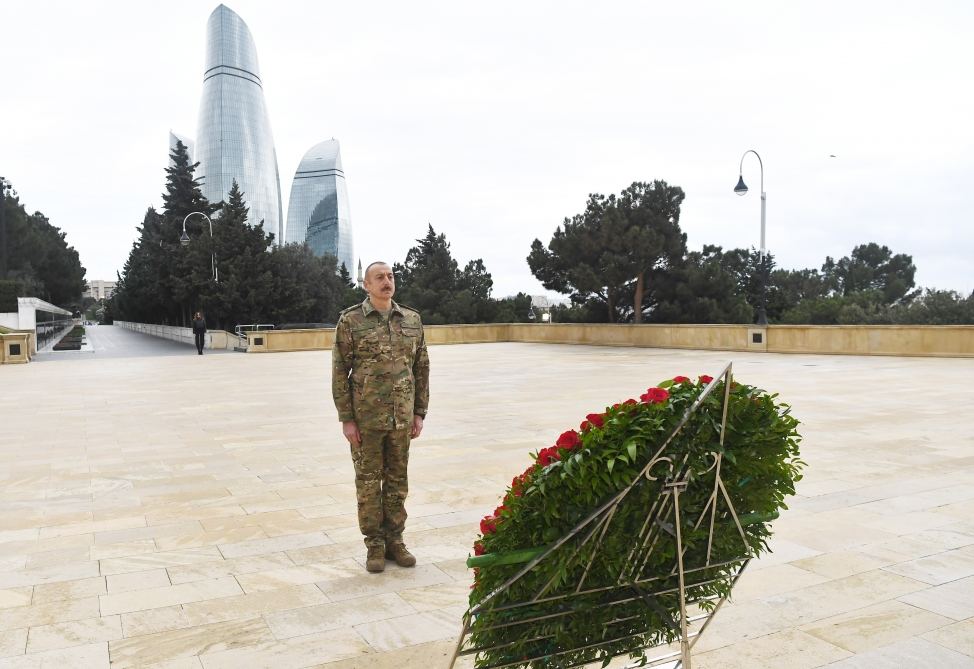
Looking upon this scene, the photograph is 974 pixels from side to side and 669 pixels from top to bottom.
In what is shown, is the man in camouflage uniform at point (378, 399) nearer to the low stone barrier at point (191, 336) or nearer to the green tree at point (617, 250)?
the low stone barrier at point (191, 336)

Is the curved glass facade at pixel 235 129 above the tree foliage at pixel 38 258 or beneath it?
above

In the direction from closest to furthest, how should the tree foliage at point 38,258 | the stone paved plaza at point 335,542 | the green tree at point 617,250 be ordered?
the stone paved plaza at point 335,542, the green tree at point 617,250, the tree foliage at point 38,258

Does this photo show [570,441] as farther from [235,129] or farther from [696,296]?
[235,129]

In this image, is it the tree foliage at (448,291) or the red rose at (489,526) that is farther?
the tree foliage at (448,291)

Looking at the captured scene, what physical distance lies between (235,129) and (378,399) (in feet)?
391

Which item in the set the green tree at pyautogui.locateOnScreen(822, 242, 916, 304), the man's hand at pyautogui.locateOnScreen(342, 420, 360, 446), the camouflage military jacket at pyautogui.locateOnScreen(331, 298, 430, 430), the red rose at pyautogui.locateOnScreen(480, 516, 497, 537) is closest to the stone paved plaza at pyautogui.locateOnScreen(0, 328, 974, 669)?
the man's hand at pyautogui.locateOnScreen(342, 420, 360, 446)

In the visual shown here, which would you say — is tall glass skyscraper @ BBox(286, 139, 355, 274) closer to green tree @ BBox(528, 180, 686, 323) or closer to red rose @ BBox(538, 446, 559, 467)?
green tree @ BBox(528, 180, 686, 323)

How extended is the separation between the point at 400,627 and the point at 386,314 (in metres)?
1.73

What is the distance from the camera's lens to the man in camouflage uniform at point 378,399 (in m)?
4.44

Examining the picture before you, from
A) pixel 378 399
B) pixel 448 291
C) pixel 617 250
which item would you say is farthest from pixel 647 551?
pixel 448 291

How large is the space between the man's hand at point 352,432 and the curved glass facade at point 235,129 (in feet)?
377

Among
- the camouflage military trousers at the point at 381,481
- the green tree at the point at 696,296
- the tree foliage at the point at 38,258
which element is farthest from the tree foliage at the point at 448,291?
the camouflage military trousers at the point at 381,481

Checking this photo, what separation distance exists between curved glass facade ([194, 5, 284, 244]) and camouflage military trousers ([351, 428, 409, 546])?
11496cm

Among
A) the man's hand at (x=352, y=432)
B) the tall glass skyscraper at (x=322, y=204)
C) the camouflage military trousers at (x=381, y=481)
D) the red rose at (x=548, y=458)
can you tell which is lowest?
the camouflage military trousers at (x=381, y=481)
